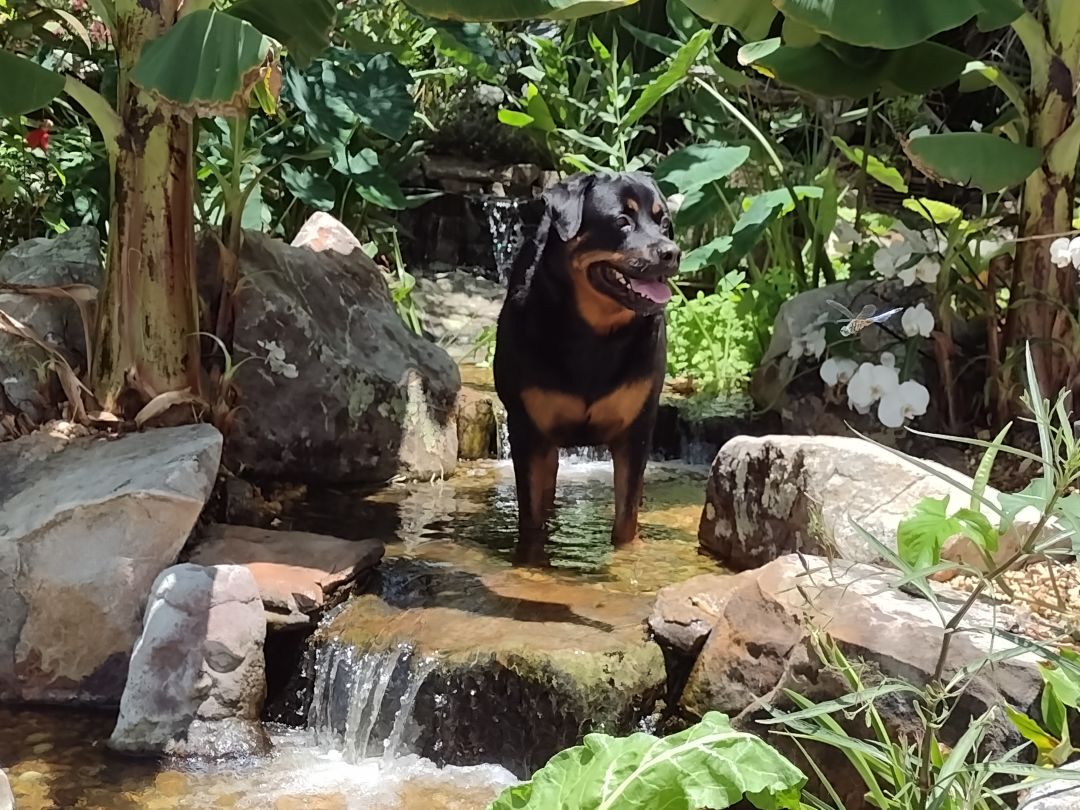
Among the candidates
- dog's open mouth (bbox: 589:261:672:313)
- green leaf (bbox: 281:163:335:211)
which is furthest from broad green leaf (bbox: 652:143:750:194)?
dog's open mouth (bbox: 589:261:672:313)

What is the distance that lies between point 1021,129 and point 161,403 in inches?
132

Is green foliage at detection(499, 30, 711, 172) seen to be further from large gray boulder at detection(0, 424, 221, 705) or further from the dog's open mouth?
large gray boulder at detection(0, 424, 221, 705)

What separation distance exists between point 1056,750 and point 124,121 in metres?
3.33

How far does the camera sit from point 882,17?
3242mm

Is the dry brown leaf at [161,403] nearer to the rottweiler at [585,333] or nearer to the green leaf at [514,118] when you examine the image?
the rottweiler at [585,333]

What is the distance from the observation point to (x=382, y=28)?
747cm

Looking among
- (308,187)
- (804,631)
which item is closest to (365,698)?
(804,631)

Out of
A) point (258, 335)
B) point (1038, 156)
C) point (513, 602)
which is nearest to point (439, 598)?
point (513, 602)

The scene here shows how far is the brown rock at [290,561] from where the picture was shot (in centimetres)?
311

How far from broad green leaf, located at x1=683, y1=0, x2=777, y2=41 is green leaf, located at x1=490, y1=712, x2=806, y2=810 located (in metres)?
3.48

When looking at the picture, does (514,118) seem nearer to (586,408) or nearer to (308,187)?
(308,187)

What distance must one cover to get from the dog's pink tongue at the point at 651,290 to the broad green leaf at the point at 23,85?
76.6 inches

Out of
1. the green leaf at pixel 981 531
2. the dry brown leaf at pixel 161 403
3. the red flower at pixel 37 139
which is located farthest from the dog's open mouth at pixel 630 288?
the red flower at pixel 37 139

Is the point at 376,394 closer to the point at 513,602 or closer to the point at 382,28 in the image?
the point at 513,602
